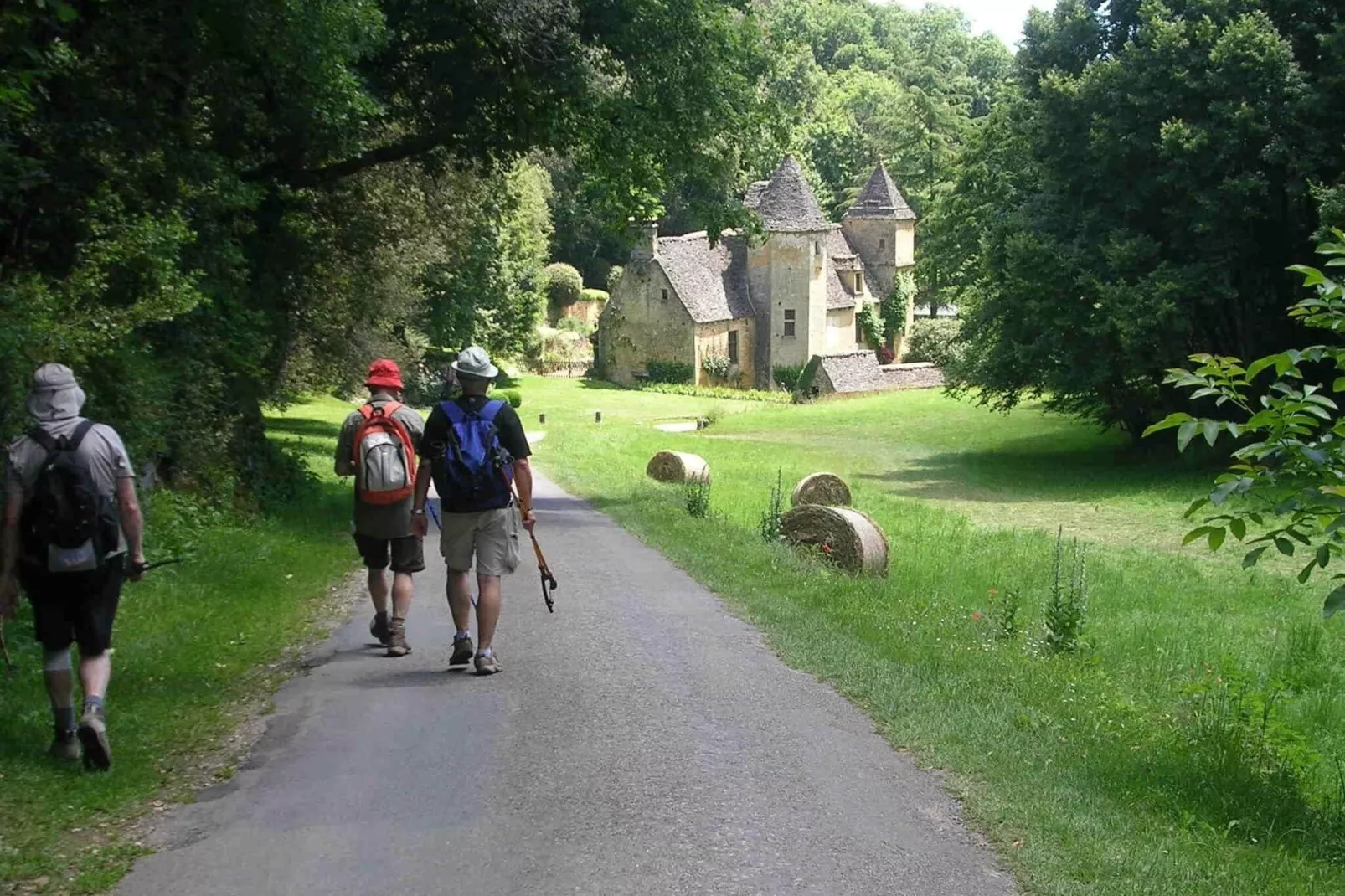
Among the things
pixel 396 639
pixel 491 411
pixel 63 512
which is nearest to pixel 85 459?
pixel 63 512

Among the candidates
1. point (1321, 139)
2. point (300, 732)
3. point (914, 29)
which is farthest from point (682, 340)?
point (914, 29)

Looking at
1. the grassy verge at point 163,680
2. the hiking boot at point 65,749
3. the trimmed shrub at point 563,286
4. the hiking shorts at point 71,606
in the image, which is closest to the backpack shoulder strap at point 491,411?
the grassy verge at point 163,680

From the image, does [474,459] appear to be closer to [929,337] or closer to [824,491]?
[824,491]

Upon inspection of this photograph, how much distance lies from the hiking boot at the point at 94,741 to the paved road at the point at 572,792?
580 mm

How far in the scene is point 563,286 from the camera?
A: 7650 centimetres

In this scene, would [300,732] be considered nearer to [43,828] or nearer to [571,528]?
[43,828]

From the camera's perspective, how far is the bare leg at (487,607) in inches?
354

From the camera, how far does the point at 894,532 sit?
2153cm

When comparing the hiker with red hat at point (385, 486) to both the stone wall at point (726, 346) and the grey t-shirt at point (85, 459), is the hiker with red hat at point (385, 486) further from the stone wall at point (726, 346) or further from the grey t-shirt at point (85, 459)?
the stone wall at point (726, 346)

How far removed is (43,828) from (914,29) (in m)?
173

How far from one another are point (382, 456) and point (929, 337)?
236 feet

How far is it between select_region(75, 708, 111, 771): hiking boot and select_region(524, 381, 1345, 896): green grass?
13.2 ft

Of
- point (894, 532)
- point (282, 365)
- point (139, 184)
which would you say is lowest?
point (894, 532)

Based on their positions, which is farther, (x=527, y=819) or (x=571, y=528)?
(x=571, y=528)
